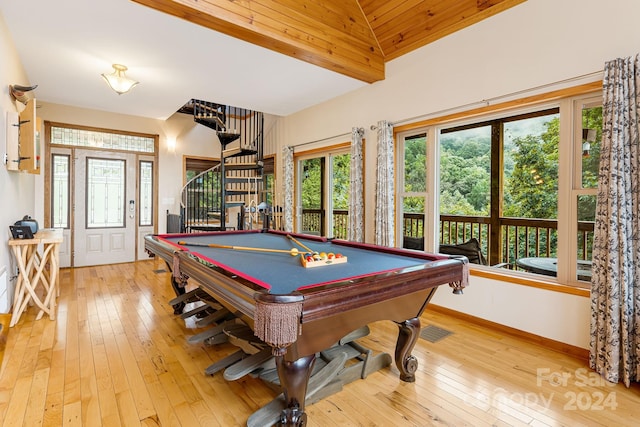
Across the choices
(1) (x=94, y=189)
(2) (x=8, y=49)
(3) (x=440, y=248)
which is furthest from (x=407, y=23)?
(1) (x=94, y=189)

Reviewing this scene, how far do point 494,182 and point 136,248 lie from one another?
20.1ft

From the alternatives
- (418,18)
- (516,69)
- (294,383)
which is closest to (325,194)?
(418,18)

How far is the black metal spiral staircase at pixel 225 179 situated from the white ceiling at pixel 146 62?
699 millimetres

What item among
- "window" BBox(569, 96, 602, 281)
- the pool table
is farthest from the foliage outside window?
"window" BBox(569, 96, 602, 281)

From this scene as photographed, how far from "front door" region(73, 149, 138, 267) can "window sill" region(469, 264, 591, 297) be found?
5.96 meters

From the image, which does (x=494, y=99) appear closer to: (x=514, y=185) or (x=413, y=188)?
(x=514, y=185)

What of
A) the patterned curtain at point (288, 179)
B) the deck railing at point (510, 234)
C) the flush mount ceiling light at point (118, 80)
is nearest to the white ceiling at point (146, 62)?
the flush mount ceiling light at point (118, 80)

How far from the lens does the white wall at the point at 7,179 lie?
2824mm

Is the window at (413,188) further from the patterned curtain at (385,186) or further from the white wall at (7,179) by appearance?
the white wall at (7,179)

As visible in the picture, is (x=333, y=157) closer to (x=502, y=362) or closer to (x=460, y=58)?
(x=460, y=58)

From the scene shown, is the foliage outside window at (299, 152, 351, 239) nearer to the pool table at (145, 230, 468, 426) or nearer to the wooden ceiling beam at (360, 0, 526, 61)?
the wooden ceiling beam at (360, 0, 526, 61)

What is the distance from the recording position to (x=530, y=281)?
279cm

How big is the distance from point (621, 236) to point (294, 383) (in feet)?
7.77

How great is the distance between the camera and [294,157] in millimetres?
5793
